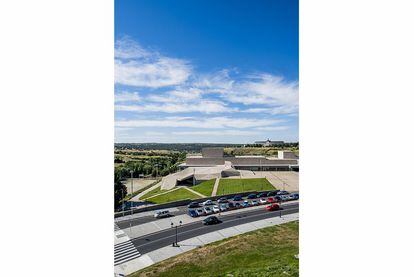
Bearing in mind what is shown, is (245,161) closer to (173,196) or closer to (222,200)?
(222,200)

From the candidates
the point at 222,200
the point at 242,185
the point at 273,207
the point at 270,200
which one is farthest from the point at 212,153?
the point at 273,207

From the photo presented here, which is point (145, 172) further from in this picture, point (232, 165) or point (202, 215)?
point (202, 215)

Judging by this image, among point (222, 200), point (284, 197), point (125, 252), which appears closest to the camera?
point (125, 252)

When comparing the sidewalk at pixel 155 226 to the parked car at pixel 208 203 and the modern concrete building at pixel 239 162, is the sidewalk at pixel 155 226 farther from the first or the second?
the modern concrete building at pixel 239 162

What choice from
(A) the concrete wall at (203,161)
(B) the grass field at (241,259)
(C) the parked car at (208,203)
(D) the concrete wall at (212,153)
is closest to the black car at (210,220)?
(B) the grass field at (241,259)

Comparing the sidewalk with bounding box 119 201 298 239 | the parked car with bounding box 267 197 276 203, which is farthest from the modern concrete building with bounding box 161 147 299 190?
the sidewalk with bounding box 119 201 298 239
